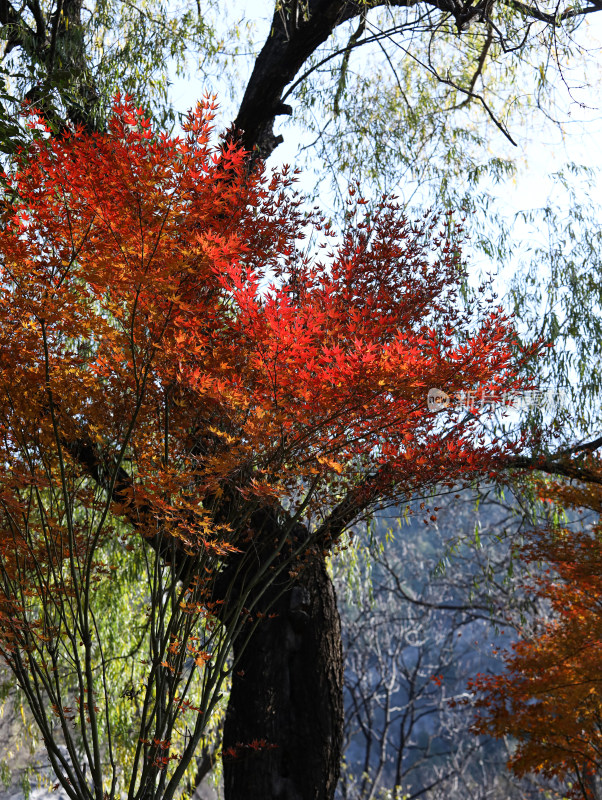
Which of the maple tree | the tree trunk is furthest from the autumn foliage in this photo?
the maple tree

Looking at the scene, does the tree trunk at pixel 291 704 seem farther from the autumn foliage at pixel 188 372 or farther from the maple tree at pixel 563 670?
the maple tree at pixel 563 670

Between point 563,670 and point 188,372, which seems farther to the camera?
point 563,670

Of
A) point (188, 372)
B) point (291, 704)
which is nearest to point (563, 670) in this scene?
point (291, 704)

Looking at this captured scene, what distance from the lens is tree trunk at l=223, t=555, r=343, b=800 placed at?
3.10m

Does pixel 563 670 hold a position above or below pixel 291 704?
above

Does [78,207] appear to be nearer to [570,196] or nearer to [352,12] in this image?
[352,12]

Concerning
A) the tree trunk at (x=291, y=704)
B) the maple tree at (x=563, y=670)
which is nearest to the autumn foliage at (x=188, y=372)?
the tree trunk at (x=291, y=704)

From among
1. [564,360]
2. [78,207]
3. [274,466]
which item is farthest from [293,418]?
[564,360]

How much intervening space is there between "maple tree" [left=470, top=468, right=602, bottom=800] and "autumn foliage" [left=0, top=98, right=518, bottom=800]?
63.0 inches

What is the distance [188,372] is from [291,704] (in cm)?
175

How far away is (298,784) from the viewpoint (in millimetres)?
3096

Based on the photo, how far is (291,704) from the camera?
128 inches

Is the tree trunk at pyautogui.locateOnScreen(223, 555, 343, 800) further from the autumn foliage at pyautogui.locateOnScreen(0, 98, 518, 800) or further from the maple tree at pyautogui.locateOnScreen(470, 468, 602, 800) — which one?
the maple tree at pyautogui.locateOnScreen(470, 468, 602, 800)

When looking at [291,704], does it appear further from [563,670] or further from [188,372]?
[563,670]
